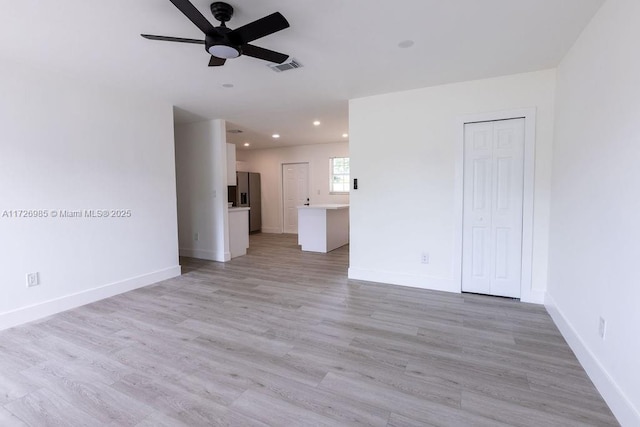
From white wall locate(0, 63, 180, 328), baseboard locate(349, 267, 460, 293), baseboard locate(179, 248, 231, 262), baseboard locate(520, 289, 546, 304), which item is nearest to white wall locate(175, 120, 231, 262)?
baseboard locate(179, 248, 231, 262)

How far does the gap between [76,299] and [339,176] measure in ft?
19.1

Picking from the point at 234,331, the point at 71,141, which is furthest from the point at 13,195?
the point at 234,331

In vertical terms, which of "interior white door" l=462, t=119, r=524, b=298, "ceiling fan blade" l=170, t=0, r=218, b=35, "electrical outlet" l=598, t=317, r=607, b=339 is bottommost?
"electrical outlet" l=598, t=317, r=607, b=339

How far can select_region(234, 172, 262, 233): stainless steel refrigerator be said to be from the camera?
8.01 metres

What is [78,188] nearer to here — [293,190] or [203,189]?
[203,189]

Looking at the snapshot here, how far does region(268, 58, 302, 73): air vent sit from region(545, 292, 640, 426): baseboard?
3.18 m

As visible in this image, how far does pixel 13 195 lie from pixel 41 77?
3.81 ft

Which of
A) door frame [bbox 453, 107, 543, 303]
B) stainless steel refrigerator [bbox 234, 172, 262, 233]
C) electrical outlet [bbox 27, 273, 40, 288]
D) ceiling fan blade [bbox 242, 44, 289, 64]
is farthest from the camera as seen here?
stainless steel refrigerator [bbox 234, 172, 262, 233]

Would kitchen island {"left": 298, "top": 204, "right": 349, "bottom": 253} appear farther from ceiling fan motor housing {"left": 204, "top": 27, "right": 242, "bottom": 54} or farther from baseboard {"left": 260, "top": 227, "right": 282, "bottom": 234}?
ceiling fan motor housing {"left": 204, "top": 27, "right": 242, "bottom": 54}

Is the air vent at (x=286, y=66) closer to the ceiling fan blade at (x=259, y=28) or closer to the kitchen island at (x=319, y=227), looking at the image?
the ceiling fan blade at (x=259, y=28)

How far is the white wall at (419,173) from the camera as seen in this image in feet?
10.2

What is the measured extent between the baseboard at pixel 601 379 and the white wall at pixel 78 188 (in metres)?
4.44

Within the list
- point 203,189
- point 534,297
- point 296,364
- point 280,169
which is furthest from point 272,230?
point 296,364

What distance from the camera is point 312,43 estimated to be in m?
2.46
